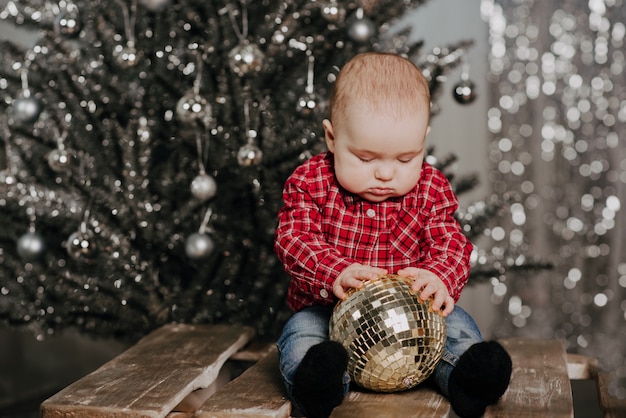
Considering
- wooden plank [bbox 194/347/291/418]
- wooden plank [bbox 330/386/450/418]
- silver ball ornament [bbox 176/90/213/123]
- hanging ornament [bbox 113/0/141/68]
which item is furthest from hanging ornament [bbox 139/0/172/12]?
wooden plank [bbox 330/386/450/418]

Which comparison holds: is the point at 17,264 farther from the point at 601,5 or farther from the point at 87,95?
the point at 601,5

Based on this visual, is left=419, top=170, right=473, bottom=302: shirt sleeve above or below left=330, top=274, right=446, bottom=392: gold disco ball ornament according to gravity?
above

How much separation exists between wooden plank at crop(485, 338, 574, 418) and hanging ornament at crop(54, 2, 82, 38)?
0.99m

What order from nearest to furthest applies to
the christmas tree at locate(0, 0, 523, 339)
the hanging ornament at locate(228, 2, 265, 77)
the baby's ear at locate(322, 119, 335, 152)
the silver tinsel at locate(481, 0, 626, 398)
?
the baby's ear at locate(322, 119, 335, 152) → the hanging ornament at locate(228, 2, 265, 77) → the christmas tree at locate(0, 0, 523, 339) → the silver tinsel at locate(481, 0, 626, 398)

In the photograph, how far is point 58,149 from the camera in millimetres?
1601

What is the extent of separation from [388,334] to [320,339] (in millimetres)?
157

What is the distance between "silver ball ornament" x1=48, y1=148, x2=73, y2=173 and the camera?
1581 mm

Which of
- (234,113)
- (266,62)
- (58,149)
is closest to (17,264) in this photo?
(58,149)

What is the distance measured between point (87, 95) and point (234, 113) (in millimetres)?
310

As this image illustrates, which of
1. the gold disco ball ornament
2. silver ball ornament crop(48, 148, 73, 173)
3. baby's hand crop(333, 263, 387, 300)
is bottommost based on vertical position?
the gold disco ball ornament

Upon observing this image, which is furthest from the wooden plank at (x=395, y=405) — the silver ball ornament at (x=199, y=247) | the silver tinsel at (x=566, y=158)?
the silver tinsel at (x=566, y=158)

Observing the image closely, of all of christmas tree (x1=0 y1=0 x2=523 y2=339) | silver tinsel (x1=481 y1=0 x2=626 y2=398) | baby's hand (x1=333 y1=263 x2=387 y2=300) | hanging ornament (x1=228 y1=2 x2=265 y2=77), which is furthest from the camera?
silver tinsel (x1=481 y1=0 x2=626 y2=398)

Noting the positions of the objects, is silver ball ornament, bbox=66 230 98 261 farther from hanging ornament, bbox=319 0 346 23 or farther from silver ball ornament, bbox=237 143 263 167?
hanging ornament, bbox=319 0 346 23

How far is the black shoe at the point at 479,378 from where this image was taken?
41.6 inches
